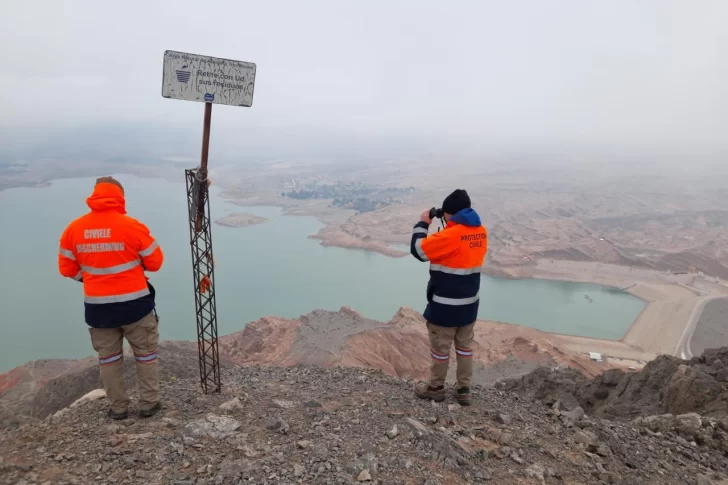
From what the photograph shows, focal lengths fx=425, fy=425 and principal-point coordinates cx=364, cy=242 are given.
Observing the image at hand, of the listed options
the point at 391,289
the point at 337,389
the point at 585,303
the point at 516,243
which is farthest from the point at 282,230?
the point at 337,389

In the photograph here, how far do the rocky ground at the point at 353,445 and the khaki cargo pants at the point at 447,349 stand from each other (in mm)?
258

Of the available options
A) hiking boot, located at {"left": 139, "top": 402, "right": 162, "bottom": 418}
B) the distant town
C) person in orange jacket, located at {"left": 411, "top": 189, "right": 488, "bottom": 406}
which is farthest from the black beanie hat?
the distant town

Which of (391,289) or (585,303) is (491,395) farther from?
(585,303)

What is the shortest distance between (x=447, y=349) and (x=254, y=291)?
1143 inches

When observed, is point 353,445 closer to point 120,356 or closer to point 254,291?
point 120,356

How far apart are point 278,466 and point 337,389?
1.95 m

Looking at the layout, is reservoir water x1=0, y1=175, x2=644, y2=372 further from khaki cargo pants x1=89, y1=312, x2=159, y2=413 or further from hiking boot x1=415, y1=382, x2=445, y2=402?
hiking boot x1=415, y1=382, x2=445, y2=402

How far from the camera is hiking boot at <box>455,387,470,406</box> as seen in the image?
3661mm

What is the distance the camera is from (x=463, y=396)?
3.68 m

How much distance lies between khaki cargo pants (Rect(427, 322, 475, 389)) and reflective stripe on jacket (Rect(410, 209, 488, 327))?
9cm

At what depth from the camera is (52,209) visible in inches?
2020

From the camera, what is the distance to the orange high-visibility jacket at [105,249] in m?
2.77

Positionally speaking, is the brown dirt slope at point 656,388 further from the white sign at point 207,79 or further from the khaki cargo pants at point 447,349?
the white sign at point 207,79

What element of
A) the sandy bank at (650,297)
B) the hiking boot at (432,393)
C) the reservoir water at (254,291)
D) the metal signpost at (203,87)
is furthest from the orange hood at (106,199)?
the sandy bank at (650,297)
